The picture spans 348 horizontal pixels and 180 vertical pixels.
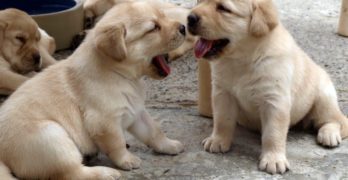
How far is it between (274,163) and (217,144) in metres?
0.60

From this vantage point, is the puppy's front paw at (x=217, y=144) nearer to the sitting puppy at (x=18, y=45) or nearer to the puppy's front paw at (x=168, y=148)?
the puppy's front paw at (x=168, y=148)

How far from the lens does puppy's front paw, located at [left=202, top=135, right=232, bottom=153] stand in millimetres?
4246

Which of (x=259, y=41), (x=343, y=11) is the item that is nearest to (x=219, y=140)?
(x=259, y=41)

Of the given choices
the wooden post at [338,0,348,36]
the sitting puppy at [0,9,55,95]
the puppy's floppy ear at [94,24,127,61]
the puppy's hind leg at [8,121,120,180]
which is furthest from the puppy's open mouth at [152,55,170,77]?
the wooden post at [338,0,348,36]

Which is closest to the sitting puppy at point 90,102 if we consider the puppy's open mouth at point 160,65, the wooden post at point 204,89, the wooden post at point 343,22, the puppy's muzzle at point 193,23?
the puppy's open mouth at point 160,65

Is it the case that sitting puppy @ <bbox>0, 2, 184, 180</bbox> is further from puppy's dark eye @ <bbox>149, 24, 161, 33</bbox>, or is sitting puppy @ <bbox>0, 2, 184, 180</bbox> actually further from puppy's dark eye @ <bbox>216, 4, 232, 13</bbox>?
puppy's dark eye @ <bbox>216, 4, 232, 13</bbox>

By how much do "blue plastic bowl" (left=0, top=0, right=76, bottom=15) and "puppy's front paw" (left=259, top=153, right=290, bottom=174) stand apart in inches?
202

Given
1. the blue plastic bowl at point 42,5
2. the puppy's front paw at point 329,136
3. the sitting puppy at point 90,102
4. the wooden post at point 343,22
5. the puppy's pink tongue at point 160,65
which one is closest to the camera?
the sitting puppy at point 90,102

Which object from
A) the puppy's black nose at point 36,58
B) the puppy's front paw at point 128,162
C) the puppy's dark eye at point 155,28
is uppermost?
the puppy's dark eye at point 155,28

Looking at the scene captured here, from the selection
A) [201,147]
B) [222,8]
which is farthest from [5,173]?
[222,8]

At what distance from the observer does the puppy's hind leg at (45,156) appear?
137 inches

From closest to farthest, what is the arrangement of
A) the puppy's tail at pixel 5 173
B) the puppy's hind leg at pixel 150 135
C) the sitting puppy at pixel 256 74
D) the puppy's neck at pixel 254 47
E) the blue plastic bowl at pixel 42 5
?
1. the puppy's tail at pixel 5 173
2. the sitting puppy at pixel 256 74
3. the puppy's neck at pixel 254 47
4. the puppy's hind leg at pixel 150 135
5. the blue plastic bowl at pixel 42 5

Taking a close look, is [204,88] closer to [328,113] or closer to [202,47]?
[202,47]

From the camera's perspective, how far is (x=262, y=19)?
3.72 meters
